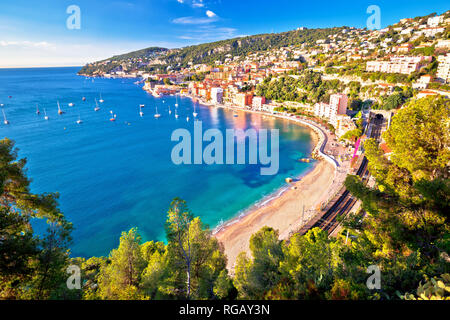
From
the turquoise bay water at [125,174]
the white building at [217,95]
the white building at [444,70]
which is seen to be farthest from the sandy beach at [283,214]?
the white building at [217,95]

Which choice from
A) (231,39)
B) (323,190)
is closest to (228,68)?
(231,39)

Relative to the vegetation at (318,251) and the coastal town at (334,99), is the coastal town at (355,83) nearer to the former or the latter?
the coastal town at (334,99)

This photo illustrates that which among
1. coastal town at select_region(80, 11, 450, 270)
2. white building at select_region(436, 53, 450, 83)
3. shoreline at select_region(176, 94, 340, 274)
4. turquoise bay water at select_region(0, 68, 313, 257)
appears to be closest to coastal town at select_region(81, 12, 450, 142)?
white building at select_region(436, 53, 450, 83)

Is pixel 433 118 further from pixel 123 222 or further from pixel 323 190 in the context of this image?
pixel 123 222
